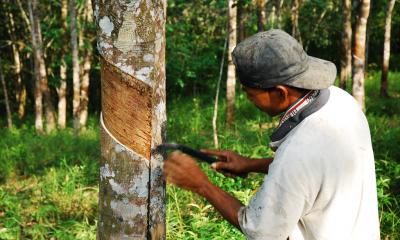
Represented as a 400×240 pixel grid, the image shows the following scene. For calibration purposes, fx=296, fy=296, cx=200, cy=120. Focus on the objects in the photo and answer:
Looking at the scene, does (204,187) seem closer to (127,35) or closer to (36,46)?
(127,35)

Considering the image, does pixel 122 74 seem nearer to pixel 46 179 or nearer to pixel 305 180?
pixel 305 180

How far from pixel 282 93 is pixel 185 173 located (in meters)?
0.58

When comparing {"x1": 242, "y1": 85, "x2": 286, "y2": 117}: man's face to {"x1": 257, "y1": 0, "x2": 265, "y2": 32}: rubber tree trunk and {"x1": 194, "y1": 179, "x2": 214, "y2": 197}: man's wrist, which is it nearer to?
{"x1": 194, "y1": 179, "x2": 214, "y2": 197}: man's wrist

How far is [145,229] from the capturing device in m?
1.51

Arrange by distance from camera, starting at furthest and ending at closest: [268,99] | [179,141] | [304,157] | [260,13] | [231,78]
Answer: [260,13] < [231,78] < [179,141] < [268,99] < [304,157]

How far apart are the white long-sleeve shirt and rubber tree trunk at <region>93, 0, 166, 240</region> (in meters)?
0.52

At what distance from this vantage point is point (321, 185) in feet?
3.76

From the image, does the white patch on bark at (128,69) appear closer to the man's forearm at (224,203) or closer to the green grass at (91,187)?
the man's forearm at (224,203)

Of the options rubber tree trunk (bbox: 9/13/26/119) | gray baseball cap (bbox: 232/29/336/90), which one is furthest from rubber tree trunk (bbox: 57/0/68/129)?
gray baseball cap (bbox: 232/29/336/90)

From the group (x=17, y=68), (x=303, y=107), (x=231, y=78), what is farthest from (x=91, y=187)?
(x=17, y=68)

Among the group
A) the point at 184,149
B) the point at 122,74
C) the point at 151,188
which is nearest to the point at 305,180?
the point at 184,149

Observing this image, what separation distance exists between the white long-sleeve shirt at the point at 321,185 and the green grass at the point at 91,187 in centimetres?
134

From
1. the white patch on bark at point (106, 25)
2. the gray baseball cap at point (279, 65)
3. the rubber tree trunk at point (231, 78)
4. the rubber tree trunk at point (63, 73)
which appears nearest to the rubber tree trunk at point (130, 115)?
the white patch on bark at point (106, 25)

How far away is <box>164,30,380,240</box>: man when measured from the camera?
3.72 ft
